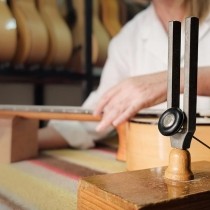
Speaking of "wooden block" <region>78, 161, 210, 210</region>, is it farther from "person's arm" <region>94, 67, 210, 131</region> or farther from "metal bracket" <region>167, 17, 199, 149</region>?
"person's arm" <region>94, 67, 210, 131</region>

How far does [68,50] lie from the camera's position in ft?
4.59

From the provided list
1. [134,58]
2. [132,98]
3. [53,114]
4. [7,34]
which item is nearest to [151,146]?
[132,98]

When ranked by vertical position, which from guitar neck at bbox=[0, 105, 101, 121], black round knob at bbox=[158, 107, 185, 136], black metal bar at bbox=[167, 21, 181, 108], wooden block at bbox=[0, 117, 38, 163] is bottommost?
wooden block at bbox=[0, 117, 38, 163]

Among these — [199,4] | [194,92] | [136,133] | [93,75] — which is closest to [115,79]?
[199,4]

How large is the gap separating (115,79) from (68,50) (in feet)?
1.18

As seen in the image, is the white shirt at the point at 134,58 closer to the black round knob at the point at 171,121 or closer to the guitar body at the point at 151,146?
the guitar body at the point at 151,146

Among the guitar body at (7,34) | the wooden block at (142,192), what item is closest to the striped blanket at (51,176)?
the wooden block at (142,192)

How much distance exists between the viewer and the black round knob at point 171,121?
352 millimetres

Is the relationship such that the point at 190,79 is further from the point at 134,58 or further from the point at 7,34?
the point at 7,34

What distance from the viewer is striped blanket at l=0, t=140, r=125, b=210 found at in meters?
0.46

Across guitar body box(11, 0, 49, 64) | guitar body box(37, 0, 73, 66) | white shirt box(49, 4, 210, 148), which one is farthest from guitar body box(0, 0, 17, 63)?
white shirt box(49, 4, 210, 148)

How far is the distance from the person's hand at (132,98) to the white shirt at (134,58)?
0.21 metres

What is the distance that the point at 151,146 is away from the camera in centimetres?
55

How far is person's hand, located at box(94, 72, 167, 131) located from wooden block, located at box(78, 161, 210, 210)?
29cm
